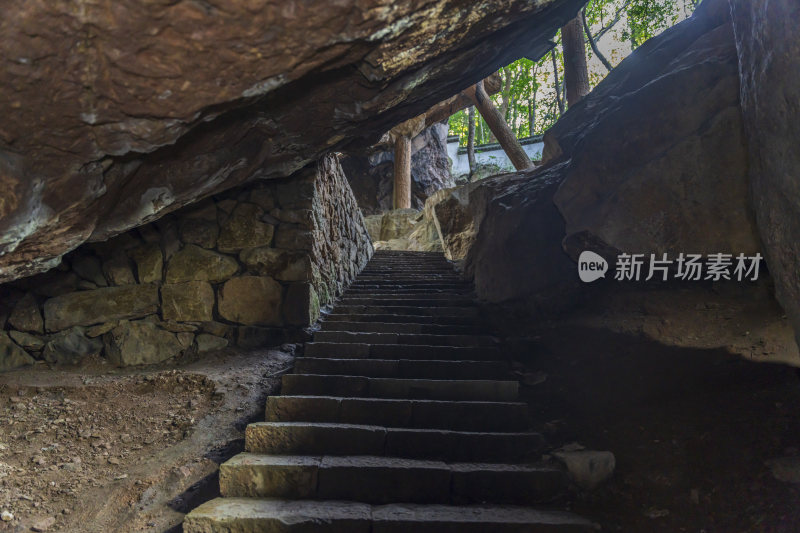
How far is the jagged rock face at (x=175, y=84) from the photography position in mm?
1943

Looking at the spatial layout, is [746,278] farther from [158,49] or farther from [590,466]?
[158,49]

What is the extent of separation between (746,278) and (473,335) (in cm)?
244

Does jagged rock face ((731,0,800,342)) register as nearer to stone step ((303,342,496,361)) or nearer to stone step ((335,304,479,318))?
stone step ((303,342,496,361))

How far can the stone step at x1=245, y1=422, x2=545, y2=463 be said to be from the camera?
3.12 m

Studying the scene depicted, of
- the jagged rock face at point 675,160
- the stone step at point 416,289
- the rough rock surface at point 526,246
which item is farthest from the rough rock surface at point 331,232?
the jagged rock face at point 675,160

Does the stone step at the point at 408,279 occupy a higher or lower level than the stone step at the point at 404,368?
higher

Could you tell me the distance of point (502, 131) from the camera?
379 inches

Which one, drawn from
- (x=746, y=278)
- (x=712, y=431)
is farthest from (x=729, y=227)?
(x=712, y=431)

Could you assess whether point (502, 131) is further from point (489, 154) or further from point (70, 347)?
point (489, 154)

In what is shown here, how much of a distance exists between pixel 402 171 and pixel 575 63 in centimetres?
734

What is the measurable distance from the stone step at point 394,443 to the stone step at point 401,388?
1.77ft

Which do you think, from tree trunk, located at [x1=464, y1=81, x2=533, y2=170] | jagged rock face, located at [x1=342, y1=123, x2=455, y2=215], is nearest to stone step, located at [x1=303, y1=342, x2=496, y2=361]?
tree trunk, located at [x1=464, y1=81, x2=533, y2=170]

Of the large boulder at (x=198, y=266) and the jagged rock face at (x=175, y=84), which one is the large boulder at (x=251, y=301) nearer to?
the large boulder at (x=198, y=266)

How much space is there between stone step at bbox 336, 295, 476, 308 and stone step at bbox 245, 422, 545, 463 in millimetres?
2534
